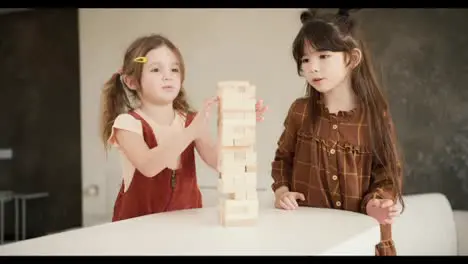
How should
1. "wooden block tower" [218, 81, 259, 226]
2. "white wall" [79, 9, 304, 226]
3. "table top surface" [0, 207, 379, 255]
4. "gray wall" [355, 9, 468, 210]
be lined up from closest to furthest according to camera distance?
1. "table top surface" [0, 207, 379, 255]
2. "wooden block tower" [218, 81, 259, 226]
3. "white wall" [79, 9, 304, 226]
4. "gray wall" [355, 9, 468, 210]

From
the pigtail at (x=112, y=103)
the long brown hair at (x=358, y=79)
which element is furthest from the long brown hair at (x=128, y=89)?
the long brown hair at (x=358, y=79)

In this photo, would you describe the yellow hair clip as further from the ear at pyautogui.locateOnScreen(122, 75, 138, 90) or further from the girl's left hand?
the girl's left hand

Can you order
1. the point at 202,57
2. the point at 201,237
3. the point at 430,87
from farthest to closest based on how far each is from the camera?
the point at 430,87
the point at 202,57
the point at 201,237

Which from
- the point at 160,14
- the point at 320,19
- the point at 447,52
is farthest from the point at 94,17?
the point at 447,52

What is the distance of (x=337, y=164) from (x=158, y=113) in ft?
1.20

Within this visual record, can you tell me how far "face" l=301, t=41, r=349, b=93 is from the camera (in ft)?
3.32

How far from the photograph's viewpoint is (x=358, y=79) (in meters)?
1.04

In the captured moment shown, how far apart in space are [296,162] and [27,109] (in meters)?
0.66

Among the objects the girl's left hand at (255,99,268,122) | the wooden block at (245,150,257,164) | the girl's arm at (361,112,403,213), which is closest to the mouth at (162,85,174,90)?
the girl's left hand at (255,99,268,122)

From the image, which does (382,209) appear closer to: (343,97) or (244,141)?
(343,97)

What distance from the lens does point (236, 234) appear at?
0.78 metres

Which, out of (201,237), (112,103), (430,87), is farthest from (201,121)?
(430,87)

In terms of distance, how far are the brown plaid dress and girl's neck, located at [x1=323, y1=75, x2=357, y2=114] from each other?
0.5 inches

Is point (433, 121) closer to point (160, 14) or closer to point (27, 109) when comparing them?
point (160, 14)
